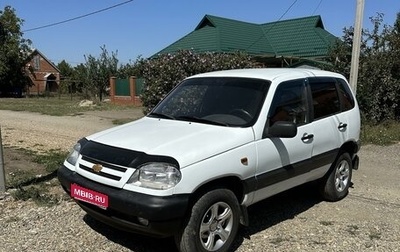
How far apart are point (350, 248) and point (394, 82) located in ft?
31.0

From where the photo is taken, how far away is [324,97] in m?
5.68

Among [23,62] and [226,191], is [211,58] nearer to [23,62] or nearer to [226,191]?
[226,191]

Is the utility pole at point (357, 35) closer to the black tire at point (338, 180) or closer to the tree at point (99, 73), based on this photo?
the black tire at point (338, 180)

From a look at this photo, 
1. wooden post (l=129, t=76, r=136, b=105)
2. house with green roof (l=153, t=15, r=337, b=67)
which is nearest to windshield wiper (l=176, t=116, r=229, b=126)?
house with green roof (l=153, t=15, r=337, b=67)

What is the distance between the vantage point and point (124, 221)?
12.6 feet

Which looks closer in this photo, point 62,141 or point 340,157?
point 340,157

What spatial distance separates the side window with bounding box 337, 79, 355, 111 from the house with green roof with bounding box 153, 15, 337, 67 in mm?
17047

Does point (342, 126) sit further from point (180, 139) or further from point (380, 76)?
point (380, 76)

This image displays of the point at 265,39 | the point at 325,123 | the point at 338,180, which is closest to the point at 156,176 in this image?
the point at 325,123

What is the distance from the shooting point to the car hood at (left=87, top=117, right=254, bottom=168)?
3.90m

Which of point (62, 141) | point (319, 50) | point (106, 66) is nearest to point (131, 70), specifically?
point (106, 66)

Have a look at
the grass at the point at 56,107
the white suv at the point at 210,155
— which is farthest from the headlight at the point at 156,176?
the grass at the point at 56,107

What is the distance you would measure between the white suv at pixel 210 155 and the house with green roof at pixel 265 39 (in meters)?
18.0

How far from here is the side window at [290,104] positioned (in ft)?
15.8
